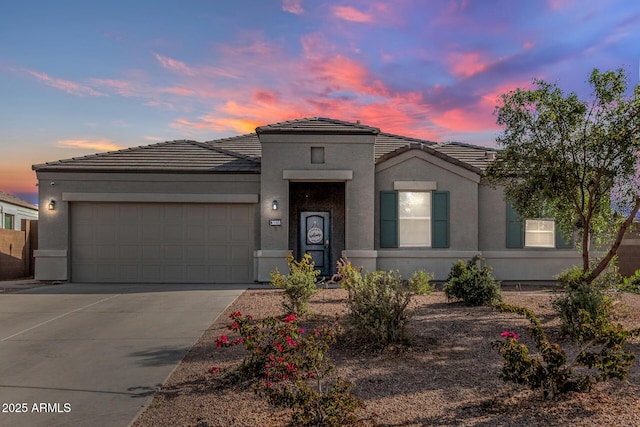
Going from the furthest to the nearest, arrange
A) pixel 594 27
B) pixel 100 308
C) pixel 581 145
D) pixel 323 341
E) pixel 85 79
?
pixel 85 79 < pixel 594 27 < pixel 100 308 < pixel 581 145 < pixel 323 341

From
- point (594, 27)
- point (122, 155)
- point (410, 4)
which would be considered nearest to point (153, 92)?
point (122, 155)

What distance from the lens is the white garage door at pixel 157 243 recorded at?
48.3 ft

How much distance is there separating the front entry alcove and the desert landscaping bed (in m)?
8.28

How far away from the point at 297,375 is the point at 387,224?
1030 cm

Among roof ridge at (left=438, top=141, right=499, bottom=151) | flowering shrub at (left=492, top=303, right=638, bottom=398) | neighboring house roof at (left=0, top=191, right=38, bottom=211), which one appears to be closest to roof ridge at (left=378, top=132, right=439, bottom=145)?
roof ridge at (left=438, top=141, right=499, bottom=151)

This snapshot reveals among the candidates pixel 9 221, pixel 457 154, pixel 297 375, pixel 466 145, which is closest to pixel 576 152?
pixel 297 375

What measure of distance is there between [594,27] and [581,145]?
4191 millimetres

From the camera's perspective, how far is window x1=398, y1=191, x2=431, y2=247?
47.9ft

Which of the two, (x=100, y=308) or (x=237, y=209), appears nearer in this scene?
(x=100, y=308)

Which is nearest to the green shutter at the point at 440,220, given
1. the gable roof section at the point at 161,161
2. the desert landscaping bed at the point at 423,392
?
the gable roof section at the point at 161,161

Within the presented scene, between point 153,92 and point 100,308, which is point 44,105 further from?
point 100,308

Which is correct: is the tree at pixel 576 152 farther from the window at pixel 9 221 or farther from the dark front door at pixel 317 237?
the window at pixel 9 221

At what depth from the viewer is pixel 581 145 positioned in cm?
855

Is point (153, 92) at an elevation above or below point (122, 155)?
above
